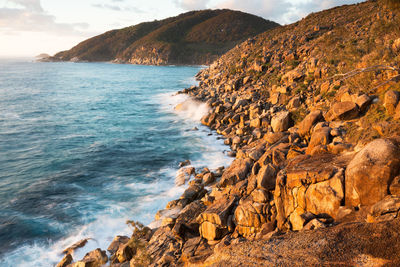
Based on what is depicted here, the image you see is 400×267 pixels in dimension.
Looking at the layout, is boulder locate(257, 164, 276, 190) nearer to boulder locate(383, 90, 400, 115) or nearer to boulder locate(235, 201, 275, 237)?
boulder locate(235, 201, 275, 237)

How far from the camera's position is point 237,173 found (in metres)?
12.8

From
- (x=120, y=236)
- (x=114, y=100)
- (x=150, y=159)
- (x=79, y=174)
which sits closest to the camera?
(x=120, y=236)

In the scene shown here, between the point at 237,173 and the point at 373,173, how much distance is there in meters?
6.52

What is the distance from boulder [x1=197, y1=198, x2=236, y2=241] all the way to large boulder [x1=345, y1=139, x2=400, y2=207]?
4.31 m

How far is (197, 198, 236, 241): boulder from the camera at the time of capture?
9.35 meters

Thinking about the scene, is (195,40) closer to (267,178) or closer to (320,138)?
(320,138)

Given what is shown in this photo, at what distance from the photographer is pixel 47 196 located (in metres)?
16.6

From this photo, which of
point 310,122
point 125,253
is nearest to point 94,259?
point 125,253

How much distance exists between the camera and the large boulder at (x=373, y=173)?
695 centimetres

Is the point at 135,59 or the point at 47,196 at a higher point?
the point at 135,59

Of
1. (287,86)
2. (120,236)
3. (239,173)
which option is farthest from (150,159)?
(287,86)

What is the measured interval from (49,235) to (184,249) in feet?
28.4

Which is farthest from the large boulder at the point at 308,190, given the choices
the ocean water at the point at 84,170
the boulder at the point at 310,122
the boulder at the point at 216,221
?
the ocean water at the point at 84,170

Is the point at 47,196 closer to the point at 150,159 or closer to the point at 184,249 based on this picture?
the point at 150,159
